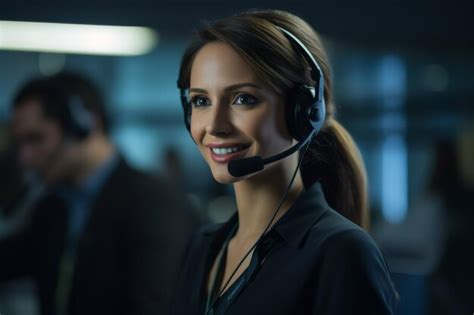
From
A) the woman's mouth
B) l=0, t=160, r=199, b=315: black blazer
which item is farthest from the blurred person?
the woman's mouth

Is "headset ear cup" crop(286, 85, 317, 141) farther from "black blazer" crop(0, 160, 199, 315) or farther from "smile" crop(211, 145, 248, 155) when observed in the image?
"black blazer" crop(0, 160, 199, 315)

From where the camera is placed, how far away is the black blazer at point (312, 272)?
101 cm

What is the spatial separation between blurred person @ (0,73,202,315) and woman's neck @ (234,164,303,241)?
0.58m

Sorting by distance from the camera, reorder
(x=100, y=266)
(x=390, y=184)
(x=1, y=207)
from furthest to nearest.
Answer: (x=390, y=184)
(x=1, y=207)
(x=100, y=266)

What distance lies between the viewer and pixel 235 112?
44.6 inches

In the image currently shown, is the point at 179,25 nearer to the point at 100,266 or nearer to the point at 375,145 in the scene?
the point at 100,266

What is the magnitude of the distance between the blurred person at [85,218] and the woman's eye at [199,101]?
71 cm

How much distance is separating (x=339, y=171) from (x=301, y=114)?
204 mm

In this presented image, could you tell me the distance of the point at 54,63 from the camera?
5082mm

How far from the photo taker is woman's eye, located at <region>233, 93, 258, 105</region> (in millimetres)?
1133

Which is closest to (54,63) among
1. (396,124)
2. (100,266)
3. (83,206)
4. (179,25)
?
(179,25)

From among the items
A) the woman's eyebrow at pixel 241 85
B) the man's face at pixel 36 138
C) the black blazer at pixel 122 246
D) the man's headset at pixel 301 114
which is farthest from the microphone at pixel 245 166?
the man's face at pixel 36 138

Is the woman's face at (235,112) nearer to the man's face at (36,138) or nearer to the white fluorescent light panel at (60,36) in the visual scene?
the man's face at (36,138)

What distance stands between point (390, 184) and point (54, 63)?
5530 mm
